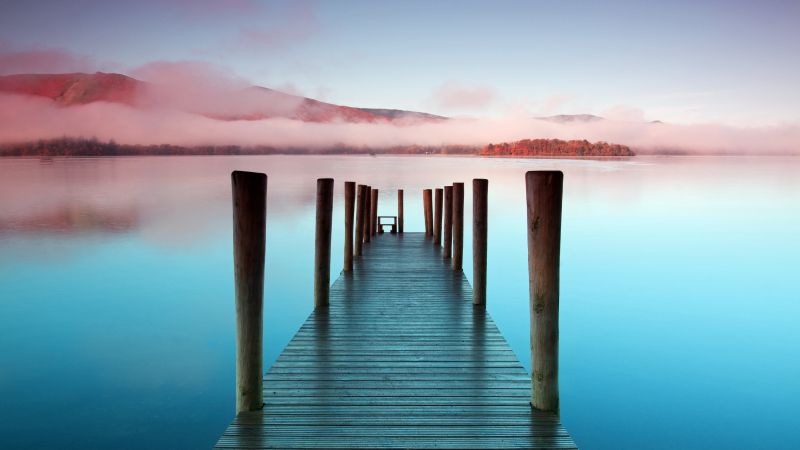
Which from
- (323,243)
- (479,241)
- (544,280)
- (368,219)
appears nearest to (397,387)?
(544,280)

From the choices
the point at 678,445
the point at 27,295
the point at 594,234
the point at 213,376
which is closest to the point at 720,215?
the point at 594,234

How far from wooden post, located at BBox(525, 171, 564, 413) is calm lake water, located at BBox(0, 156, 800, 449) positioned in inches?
219

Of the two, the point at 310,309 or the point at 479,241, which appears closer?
the point at 479,241

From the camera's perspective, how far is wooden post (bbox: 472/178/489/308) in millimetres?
6418

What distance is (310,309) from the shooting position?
15.6 m

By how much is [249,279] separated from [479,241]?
3.87 metres

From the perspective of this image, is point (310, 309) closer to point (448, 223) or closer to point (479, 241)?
point (448, 223)

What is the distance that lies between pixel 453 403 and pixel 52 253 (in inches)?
978

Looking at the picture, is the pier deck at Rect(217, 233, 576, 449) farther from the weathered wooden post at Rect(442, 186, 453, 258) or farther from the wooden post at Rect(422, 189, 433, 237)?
the wooden post at Rect(422, 189, 433, 237)

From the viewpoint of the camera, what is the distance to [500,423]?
10.7 feet

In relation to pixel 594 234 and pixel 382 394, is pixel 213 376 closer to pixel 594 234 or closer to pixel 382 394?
pixel 382 394

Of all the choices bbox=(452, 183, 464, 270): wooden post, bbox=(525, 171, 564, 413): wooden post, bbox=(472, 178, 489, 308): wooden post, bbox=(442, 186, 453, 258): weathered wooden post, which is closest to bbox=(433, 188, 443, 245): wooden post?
bbox=(442, 186, 453, 258): weathered wooden post

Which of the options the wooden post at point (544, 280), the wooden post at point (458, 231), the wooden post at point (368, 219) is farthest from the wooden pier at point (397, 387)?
the wooden post at point (368, 219)

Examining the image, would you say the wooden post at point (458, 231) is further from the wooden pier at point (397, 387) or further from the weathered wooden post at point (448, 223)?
the wooden pier at point (397, 387)
